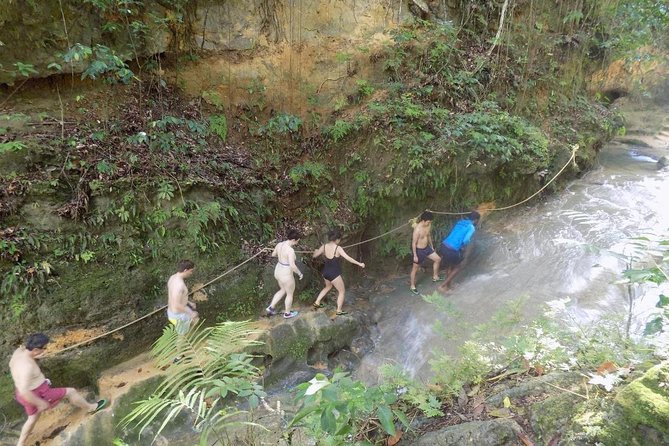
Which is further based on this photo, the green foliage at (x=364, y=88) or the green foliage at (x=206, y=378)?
the green foliage at (x=364, y=88)

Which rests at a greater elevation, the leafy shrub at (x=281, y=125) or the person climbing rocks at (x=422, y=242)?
the leafy shrub at (x=281, y=125)

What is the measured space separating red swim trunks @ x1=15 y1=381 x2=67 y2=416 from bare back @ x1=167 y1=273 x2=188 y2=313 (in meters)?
1.60

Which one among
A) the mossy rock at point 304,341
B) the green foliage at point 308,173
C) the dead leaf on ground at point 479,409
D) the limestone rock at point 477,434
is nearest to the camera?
the limestone rock at point 477,434

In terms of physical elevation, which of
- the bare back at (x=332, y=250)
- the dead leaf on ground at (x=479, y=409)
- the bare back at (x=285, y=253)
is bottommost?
the dead leaf on ground at (x=479, y=409)

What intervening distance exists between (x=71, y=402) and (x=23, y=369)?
0.95m

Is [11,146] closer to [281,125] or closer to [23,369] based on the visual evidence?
[23,369]

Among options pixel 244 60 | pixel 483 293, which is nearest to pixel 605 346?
pixel 483 293

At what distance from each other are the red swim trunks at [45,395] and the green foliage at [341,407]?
3898mm

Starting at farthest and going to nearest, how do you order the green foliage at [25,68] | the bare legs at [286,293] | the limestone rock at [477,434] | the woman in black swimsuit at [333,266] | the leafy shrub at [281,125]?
the leafy shrub at [281,125], the woman in black swimsuit at [333,266], the bare legs at [286,293], the green foliage at [25,68], the limestone rock at [477,434]

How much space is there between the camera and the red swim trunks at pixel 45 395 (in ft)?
15.1

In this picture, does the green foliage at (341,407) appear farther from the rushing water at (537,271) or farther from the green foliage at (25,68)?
the green foliage at (25,68)

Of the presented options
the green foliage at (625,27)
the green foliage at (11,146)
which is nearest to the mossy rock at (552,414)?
the green foliage at (11,146)

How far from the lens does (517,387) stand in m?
3.20

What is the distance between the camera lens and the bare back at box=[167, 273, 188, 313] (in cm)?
541
